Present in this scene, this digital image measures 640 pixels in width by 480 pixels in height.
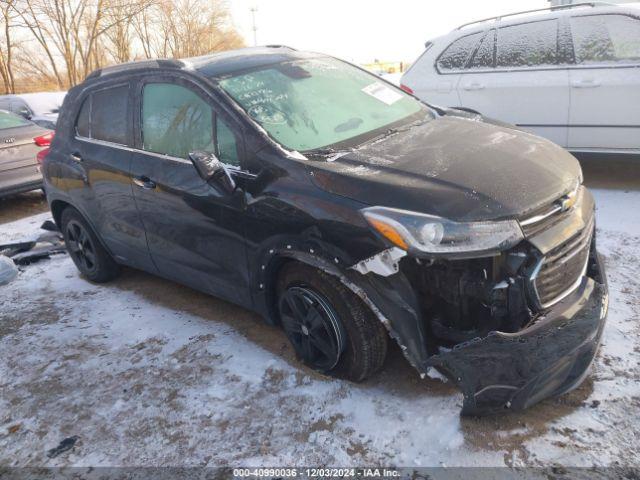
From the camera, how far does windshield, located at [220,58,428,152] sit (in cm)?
290

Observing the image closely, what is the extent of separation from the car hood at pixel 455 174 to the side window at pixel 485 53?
306cm

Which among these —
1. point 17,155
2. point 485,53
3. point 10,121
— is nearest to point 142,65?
point 485,53

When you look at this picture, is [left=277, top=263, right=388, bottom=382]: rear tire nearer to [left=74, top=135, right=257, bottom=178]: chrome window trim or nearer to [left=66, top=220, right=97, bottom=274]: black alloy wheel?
[left=74, top=135, right=257, bottom=178]: chrome window trim

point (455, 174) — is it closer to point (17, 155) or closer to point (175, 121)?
point (175, 121)

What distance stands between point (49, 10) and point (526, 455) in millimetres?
29161

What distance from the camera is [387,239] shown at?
222cm

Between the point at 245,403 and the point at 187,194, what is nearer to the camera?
the point at 245,403

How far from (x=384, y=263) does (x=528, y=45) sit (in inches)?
170

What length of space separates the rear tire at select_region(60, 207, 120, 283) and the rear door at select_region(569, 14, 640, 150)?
15.5ft

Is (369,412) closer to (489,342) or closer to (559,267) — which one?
(489,342)

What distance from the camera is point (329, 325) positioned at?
2.63m

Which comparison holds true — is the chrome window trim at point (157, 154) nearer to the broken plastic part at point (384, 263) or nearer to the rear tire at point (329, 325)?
the rear tire at point (329, 325)

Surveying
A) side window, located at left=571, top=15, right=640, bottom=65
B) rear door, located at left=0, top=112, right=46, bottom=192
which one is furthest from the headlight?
rear door, located at left=0, top=112, right=46, bottom=192

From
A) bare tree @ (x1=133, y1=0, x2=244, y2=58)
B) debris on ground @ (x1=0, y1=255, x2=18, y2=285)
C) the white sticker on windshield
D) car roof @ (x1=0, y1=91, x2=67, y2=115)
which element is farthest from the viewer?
bare tree @ (x1=133, y1=0, x2=244, y2=58)
